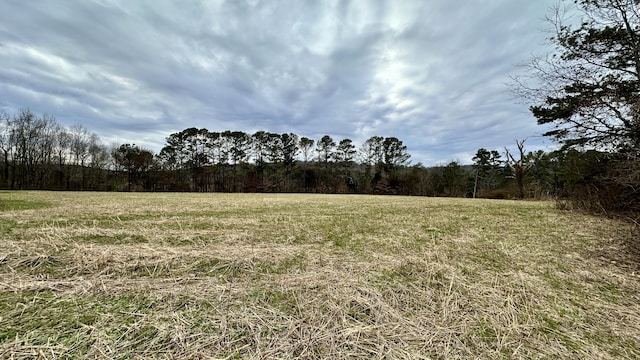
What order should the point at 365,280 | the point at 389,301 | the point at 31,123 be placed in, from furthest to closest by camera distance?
1. the point at 31,123
2. the point at 365,280
3. the point at 389,301

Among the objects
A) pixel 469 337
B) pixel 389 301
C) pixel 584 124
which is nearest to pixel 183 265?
pixel 389 301

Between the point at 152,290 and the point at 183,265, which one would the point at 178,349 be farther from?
the point at 183,265

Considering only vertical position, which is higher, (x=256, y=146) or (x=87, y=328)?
(x=256, y=146)

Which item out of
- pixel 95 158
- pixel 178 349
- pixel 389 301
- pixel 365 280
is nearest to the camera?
pixel 178 349

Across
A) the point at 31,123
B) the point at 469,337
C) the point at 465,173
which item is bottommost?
the point at 469,337

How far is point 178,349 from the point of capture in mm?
1540

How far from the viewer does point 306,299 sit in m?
2.22

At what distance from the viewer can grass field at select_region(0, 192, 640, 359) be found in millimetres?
1631

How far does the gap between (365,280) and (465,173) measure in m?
40.3

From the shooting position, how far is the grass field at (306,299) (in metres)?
1.63

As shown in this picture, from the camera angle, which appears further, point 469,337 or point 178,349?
point 469,337

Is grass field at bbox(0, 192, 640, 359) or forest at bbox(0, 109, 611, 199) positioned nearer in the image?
grass field at bbox(0, 192, 640, 359)

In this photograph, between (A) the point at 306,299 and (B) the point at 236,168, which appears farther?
(B) the point at 236,168

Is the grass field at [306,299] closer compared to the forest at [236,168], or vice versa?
the grass field at [306,299]
